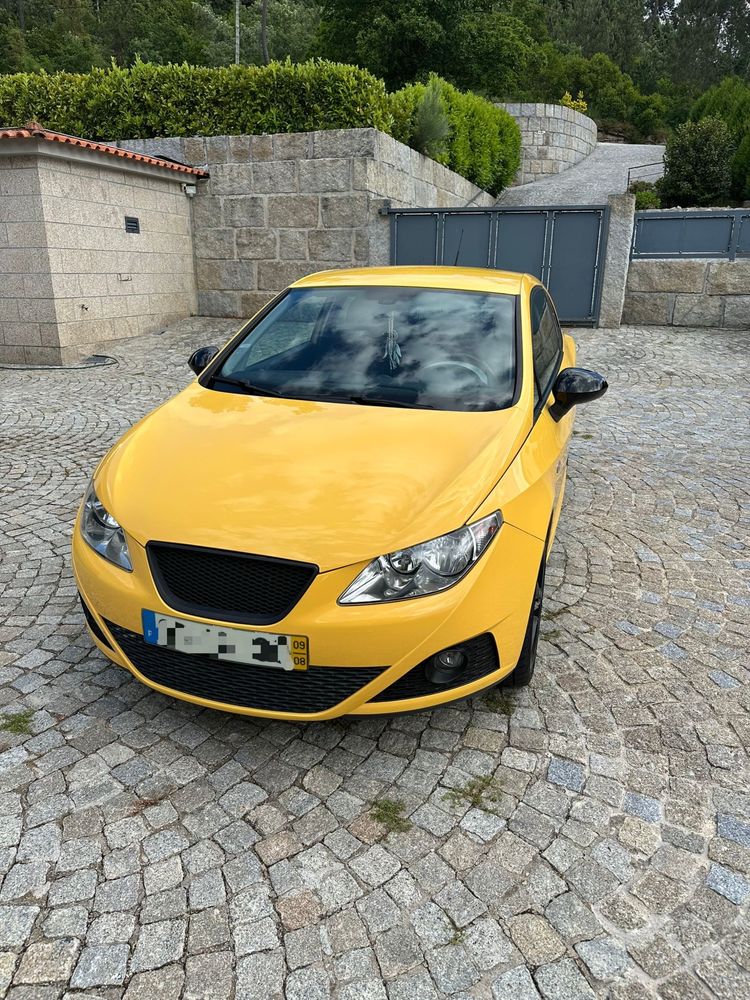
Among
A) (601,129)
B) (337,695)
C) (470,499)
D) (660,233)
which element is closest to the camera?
(337,695)

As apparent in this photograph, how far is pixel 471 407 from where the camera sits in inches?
124

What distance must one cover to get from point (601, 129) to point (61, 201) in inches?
1469

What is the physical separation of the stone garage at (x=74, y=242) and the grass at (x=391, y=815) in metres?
9.27

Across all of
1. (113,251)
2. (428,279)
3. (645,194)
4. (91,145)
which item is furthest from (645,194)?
(428,279)

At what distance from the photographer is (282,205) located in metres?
12.2

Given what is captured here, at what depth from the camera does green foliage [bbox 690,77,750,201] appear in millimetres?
22000

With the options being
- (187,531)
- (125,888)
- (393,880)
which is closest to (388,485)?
(187,531)

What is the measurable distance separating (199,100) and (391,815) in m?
13.4

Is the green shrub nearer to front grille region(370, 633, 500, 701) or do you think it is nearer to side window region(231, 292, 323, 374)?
side window region(231, 292, 323, 374)

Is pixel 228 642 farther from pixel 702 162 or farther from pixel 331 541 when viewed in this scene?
pixel 702 162

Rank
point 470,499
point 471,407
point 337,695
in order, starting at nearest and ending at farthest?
1. point 337,695
2. point 470,499
3. point 471,407

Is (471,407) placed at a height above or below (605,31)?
below

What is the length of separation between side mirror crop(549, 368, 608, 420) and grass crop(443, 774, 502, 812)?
1.80m

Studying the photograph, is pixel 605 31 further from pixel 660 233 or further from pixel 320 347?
pixel 320 347
